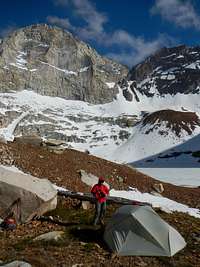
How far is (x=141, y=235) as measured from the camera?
15742 millimetres

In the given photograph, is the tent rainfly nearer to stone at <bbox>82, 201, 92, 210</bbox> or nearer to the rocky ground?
the rocky ground

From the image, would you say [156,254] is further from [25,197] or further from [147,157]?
[147,157]

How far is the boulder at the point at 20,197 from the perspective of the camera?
18.6 m

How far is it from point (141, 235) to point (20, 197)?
19.3 ft

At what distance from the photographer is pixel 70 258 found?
48.4 feet


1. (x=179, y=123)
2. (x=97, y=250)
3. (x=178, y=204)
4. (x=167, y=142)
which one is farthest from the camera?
(x=179, y=123)

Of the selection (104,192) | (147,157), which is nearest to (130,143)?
(147,157)

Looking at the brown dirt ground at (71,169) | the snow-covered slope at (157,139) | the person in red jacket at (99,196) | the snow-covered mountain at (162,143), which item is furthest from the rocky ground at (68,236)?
the snow-covered slope at (157,139)

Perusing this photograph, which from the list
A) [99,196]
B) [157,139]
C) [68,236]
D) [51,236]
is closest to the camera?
[51,236]

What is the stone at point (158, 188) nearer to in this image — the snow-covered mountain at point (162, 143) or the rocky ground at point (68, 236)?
the rocky ground at point (68, 236)

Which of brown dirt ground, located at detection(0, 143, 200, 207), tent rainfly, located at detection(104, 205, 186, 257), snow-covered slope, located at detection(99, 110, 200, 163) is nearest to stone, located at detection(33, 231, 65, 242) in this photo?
tent rainfly, located at detection(104, 205, 186, 257)

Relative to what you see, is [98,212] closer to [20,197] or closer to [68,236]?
→ [68,236]

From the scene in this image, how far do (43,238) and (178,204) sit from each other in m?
14.7

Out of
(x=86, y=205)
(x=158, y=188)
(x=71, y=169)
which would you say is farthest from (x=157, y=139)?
(x=86, y=205)
